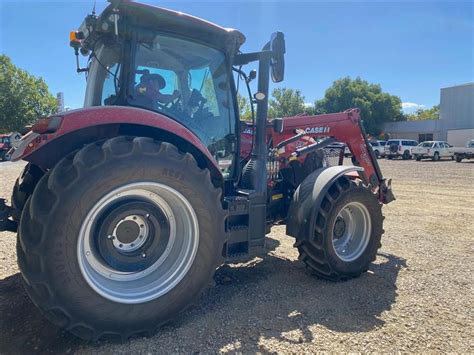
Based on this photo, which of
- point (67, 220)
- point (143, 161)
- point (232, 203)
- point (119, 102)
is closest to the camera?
point (67, 220)

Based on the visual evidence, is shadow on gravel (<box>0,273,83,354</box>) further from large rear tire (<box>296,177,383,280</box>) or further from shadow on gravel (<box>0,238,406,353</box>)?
large rear tire (<box>296,177,383,280</box>)

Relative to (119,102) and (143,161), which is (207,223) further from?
(119,102)

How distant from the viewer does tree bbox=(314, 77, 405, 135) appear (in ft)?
159

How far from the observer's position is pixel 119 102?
349cm

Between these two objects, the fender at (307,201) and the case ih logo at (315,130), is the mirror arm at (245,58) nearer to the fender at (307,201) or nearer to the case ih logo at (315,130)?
the case ih logo at (315,130)

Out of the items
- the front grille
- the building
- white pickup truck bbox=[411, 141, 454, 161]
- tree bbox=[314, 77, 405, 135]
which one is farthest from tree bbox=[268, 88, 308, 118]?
the front grille

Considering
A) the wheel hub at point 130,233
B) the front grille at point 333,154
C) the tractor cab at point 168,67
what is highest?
the tractor cab at point 168,67

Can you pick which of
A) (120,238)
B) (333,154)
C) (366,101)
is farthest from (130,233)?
(366,101)

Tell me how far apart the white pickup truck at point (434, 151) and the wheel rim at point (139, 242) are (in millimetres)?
31834

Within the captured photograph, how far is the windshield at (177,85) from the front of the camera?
354 centimetres

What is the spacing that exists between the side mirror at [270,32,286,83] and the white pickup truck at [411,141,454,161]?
100 feet

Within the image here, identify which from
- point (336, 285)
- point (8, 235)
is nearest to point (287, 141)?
point (336, 285)

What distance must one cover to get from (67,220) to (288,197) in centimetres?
301

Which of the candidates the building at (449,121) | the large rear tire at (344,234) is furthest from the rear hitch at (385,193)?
the building at (449,121)
